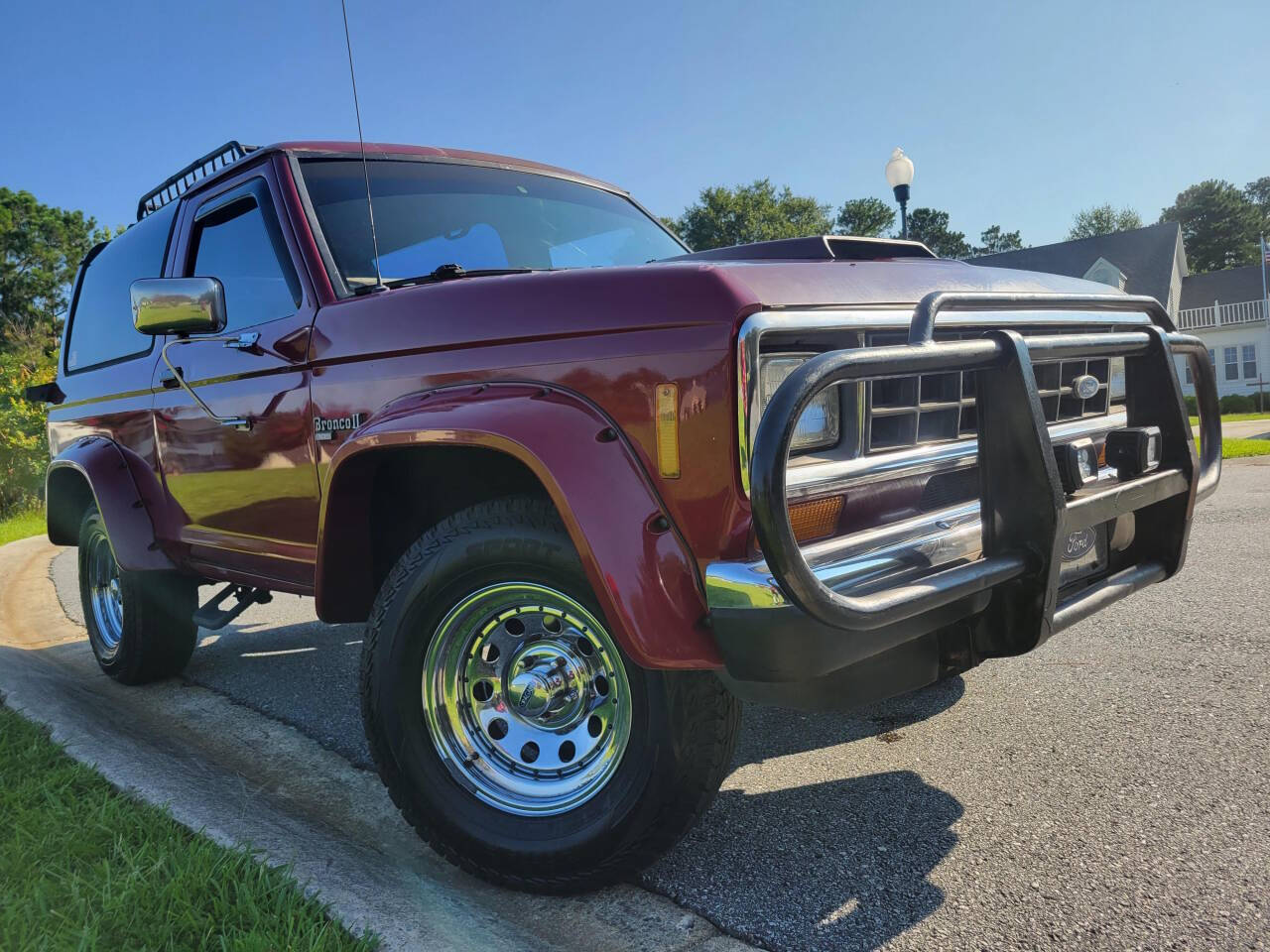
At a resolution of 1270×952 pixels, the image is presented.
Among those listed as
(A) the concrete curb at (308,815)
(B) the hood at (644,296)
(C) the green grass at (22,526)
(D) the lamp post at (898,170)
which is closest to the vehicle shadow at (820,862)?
(A) the concrete curb at (308,815)

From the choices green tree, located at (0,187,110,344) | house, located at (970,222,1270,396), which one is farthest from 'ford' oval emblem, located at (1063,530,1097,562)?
green tree, located at (0,187,110,344)

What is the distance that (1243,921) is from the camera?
1.92 m

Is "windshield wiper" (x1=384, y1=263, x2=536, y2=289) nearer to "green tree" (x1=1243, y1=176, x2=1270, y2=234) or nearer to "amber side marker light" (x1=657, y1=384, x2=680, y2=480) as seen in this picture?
"amber side marker light" (x1=657, y1=384, x2=680, y2=480)

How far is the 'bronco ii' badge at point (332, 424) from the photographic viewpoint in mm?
2655

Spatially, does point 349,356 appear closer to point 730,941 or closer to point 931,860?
point 730,941

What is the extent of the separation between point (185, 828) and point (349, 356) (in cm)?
136

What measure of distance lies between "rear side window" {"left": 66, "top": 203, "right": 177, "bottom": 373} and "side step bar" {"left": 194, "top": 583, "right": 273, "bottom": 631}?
3.64 ft

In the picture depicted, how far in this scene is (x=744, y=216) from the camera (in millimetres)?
42156

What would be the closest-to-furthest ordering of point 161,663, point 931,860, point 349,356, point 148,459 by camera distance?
point 931,860 → point 349,356 → point 148,459 → point 161,663

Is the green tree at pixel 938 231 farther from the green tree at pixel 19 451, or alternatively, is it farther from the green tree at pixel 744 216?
the green tree at pixel 19 451

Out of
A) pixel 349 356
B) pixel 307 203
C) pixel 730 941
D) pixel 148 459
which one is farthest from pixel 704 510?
pixel 148 459

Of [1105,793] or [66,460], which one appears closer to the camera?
[1105,793]

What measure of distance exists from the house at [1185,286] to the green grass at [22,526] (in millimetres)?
31974

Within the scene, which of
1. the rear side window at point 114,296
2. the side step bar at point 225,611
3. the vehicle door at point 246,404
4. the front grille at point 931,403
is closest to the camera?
the front grille at point 931,403
